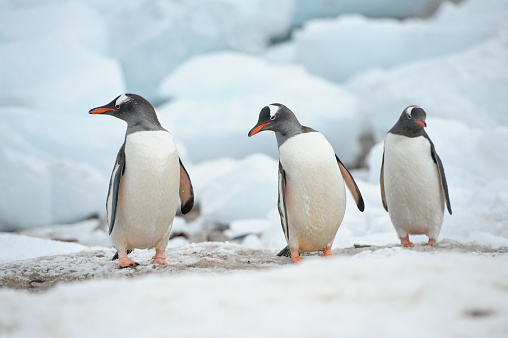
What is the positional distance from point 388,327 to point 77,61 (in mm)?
8049

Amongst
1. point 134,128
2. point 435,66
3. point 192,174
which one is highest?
point 435,66

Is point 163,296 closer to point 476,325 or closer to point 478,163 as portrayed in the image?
point 476,325

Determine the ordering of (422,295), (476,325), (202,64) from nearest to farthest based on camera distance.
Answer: (476,325), (422,295), (202,64)

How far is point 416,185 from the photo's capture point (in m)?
3.01

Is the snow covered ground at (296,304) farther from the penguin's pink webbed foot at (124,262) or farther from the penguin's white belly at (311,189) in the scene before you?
the penguin's white belly at (311,189)

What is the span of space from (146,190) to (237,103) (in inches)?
231

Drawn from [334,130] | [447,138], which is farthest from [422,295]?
[334,130]

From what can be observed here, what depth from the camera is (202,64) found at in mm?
8844

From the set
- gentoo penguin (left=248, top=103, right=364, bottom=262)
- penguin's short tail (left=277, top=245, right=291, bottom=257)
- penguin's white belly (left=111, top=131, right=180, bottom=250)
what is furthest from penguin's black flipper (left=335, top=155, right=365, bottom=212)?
penguin's white belly (left=111, top=131, right=180, bottom=250)

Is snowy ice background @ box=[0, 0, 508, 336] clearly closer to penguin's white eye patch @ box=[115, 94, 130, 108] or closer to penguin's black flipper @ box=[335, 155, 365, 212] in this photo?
penguin's black flipper @ box=[335, 155, 365, 212]

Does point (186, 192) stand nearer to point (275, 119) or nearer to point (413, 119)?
point (275, 119)

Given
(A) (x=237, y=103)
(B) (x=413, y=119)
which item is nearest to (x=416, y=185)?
(B) (x=413, y=119)

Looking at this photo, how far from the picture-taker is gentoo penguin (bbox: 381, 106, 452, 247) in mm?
2998

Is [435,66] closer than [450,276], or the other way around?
[450,276]
